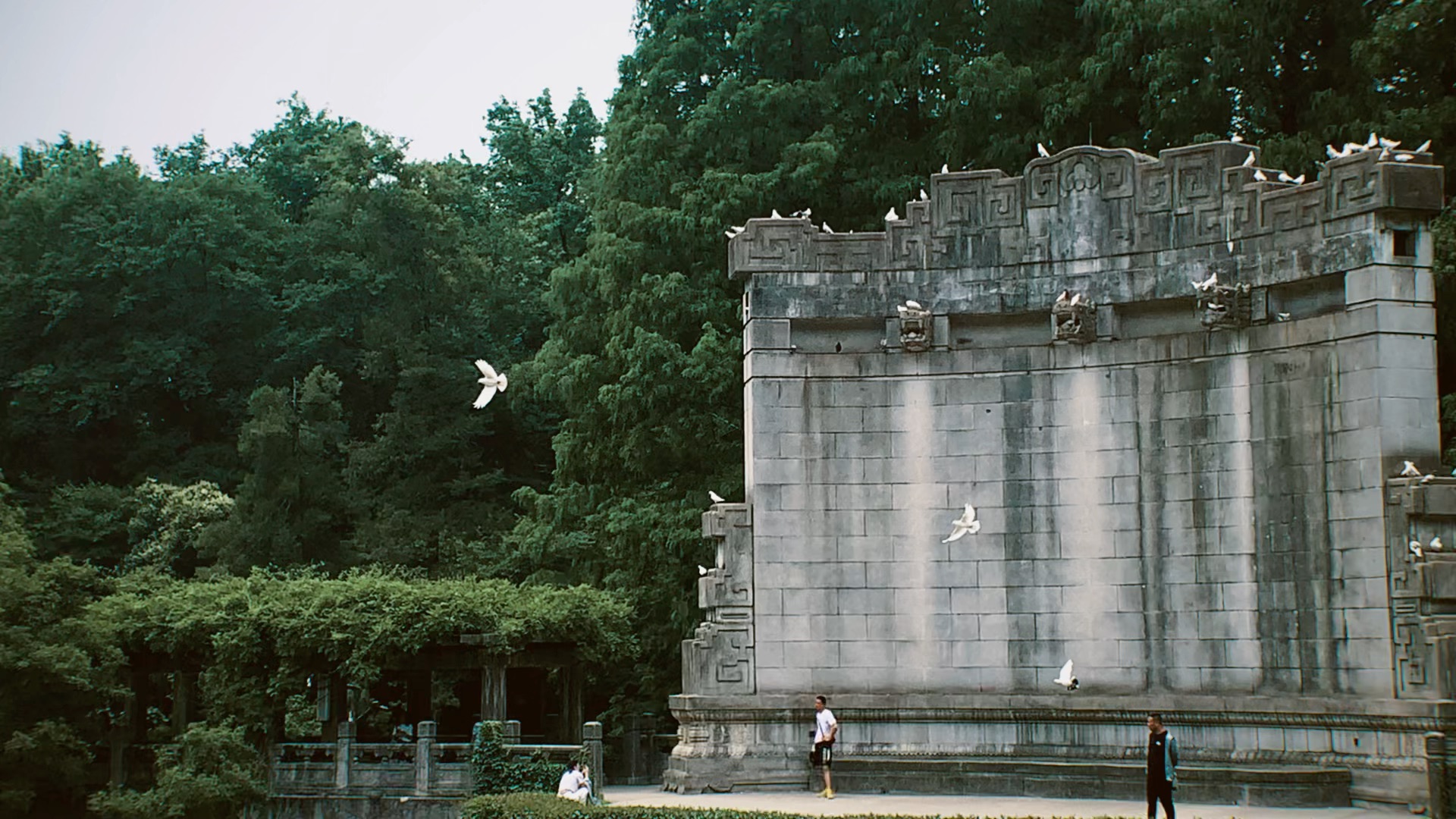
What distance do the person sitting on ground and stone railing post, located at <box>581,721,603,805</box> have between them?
0.72 metres

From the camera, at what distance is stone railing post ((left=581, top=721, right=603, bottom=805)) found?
77.9 feet

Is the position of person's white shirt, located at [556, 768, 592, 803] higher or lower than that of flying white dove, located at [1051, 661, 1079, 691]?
lower

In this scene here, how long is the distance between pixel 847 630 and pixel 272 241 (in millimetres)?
36006

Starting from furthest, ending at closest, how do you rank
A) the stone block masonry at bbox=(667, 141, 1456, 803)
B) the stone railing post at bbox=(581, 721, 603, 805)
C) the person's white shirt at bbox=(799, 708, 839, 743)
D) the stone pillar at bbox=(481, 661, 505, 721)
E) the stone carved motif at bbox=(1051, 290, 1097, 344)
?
the stone pillar at bbox=(481, 661, 505, 721) < the stone carved motif at bbox=(1051, 290, 1097, 344) < the stone railing post at bbox=(581, 721, 603, 805) < the person's white shirt at bbox=(799, 708, 839, 743) < the stone block masonry at bbox=(667, 141, 1456, 803)

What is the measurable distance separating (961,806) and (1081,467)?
5.41m

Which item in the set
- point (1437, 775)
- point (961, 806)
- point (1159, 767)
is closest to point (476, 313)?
point (961, 806)

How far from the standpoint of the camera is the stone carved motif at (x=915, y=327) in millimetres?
24625

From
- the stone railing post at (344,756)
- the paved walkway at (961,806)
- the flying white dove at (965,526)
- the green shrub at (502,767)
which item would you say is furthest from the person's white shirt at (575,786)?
the stone railing post at (344,756)

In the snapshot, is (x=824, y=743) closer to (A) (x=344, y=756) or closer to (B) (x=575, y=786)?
(B) (x=575, y=786)

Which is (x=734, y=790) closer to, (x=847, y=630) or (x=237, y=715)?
(x=847, y=630)

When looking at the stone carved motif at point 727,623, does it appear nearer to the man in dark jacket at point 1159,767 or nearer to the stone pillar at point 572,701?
the stone pillar at point 572,701

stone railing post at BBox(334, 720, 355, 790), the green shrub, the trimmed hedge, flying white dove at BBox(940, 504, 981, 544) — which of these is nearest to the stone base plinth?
the green shrub

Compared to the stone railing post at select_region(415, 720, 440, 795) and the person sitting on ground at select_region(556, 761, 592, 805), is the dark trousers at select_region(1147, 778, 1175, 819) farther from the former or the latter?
the stone railing post at select_region(415, 720, 440, 795)

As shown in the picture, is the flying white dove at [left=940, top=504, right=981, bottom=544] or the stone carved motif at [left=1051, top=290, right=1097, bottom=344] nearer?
the flying white dove at [left=940, top=504, right=981, bottom=544]
